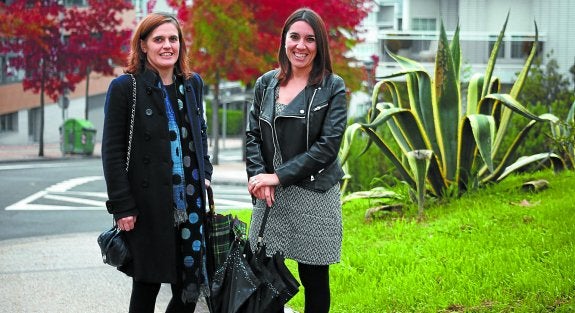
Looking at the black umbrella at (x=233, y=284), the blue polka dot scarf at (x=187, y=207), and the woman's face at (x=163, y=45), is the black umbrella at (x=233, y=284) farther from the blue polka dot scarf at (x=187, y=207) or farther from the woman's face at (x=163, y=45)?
the woman's face at (x=163, y=45)

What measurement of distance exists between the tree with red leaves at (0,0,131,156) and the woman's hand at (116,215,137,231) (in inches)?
1231

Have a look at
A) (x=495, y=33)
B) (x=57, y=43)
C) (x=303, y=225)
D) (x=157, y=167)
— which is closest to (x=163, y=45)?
(x=157, y=167)

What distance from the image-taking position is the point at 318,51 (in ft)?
17.1

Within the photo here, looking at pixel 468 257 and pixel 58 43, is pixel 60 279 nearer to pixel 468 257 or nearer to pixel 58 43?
pixel 468 257

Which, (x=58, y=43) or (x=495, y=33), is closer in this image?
(x=495, y=33)

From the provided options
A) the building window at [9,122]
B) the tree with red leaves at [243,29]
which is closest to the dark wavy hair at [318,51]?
the tree with red leaves at [243,29]

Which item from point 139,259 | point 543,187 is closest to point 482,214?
point 543,187

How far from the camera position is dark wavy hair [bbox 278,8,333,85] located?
519 cm

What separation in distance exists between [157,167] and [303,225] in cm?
78

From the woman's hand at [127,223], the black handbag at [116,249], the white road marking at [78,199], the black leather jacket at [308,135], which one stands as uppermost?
the black leather jacket at [308,135]

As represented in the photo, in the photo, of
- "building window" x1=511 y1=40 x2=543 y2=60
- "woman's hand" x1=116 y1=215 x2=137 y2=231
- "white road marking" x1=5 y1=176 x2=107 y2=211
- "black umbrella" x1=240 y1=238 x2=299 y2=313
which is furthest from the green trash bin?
"black umbrella" x1=240 y1=238 x2=299 y2=313

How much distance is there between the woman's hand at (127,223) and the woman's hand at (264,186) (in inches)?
22.6

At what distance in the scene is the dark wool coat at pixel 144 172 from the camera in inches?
191

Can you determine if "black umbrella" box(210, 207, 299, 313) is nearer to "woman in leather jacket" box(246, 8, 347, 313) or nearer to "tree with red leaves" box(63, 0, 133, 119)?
"woman in leather jacket" box(246, 8, 347, 313)
